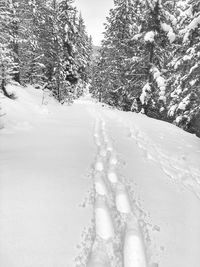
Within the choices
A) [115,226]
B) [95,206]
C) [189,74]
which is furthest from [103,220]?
[189,74]

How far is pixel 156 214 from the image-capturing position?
379 cm

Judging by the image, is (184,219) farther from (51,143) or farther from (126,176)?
(51,143)

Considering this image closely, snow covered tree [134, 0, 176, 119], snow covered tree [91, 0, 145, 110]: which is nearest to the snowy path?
snow covered tree [134, 0, 176, 119]

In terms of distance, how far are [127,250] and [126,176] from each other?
8.04ft

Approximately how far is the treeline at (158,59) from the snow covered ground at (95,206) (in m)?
7.03

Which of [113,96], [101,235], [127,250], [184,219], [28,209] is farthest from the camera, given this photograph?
[113,96]

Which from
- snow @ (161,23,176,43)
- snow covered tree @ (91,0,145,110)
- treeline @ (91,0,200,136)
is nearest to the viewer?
treeline @ (91,0,200,136)

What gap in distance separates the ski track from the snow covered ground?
1 centimetres

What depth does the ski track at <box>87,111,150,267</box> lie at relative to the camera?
2.69 meters

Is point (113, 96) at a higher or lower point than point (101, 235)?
lower

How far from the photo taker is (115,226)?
3.25m

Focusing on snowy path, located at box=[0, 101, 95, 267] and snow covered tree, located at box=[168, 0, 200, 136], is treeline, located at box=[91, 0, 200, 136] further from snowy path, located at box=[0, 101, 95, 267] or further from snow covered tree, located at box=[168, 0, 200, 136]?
snowy path, located at box=[0, 101, 95, 267]

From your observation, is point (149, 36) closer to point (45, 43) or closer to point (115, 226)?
point (45, 43)

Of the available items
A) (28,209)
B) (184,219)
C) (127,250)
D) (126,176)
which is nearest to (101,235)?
(127,250)
